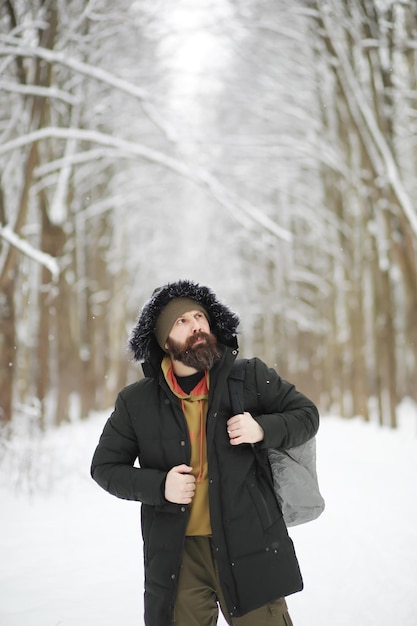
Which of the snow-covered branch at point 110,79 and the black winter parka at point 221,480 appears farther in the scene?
the snow-covered branch at point 110,79

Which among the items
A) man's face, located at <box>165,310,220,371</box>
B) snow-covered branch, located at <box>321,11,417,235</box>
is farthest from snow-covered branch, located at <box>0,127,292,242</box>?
snow-covered branch, located at <box>321,11,417,235</box>

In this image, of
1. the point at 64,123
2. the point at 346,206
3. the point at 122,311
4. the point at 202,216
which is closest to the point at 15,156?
the point at 64,123

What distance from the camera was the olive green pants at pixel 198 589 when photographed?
266 cm

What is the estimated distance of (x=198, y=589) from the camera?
2.69 m

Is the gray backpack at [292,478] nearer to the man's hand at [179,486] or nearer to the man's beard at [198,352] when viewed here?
the man's beard at [198,352]

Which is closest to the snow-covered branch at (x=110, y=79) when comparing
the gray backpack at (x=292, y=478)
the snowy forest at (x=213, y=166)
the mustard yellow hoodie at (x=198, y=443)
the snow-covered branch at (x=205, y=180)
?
the snowy forest at (x=213, y=166)

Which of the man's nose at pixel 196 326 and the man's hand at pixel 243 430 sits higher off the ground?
the man's nose at pixel 196 326

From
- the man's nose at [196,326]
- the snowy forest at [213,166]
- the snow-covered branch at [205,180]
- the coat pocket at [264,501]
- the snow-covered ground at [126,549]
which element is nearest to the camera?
the coat pocket at [264,501]

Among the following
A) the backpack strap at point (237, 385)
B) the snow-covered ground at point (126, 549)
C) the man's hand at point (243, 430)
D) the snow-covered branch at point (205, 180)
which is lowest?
the snow-covered ground at point (126, 549)

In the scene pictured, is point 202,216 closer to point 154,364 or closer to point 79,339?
point 79,339

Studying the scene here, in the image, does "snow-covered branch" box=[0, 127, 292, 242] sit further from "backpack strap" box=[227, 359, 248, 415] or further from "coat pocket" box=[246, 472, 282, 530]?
"coat pocket" box=[246, 472, 282, 530]

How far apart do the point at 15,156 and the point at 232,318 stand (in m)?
11.9

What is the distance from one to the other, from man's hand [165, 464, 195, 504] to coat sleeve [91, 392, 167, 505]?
5 cm

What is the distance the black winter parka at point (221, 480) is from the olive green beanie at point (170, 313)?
192 mm
